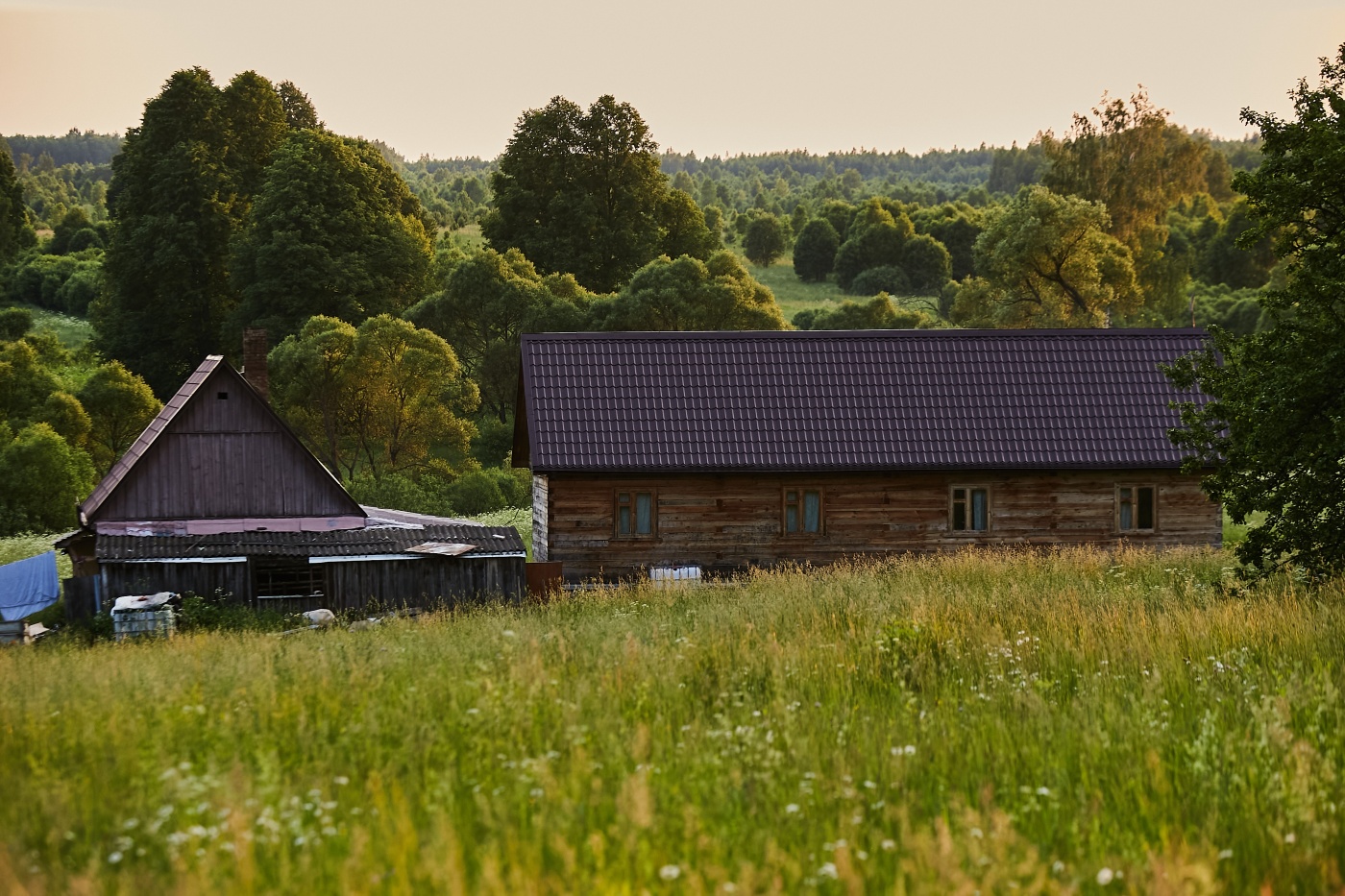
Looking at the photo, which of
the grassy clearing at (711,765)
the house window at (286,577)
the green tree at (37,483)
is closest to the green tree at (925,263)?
the green tree at (37,483)

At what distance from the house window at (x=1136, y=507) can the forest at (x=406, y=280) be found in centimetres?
2397

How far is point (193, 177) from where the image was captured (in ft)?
222

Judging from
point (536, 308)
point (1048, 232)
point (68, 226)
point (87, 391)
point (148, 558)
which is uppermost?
point (68, 226)

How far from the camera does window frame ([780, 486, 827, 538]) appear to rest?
28312mm

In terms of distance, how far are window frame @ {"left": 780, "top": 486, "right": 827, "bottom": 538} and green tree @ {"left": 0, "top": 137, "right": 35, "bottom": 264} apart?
78092 mm

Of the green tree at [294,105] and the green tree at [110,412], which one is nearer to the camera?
the green tree at [110,412]

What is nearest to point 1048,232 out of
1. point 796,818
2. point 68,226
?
point 796,818

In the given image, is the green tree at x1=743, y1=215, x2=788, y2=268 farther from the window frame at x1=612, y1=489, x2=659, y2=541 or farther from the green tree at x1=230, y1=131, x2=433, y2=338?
the window frame at x1=612, y1=489, x2=659, y2=541

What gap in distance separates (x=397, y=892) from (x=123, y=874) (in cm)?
122

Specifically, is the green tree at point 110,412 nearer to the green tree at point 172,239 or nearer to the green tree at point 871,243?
the green tree at point 172,239

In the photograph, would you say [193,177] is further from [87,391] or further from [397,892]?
[397,892]

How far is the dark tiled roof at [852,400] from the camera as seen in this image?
2825 cm

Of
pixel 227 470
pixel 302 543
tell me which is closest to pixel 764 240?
pixel 227 470

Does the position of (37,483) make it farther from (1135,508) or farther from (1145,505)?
(1145,505)
